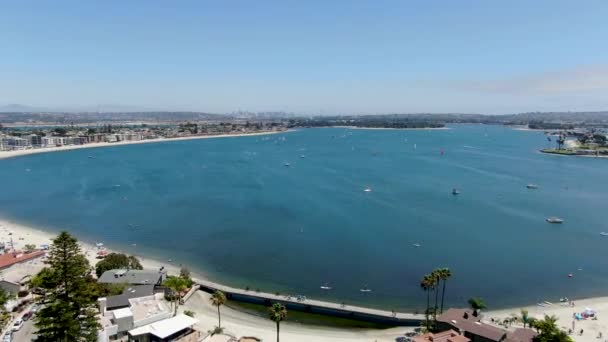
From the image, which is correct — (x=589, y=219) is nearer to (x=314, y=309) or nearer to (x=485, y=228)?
(x=485, y=228)

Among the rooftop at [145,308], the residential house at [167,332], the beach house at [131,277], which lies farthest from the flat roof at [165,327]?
the beach house at [131,277]

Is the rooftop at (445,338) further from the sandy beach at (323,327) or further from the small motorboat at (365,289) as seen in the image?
the small motorboat at (365,289)

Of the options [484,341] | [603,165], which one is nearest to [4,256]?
[484,341]

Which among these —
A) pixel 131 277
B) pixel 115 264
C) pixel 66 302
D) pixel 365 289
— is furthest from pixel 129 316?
pixel 365 289

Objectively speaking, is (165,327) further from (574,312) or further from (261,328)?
(574,312)

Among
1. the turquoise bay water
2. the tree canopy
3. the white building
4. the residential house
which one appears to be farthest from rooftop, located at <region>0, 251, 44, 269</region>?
the residential house

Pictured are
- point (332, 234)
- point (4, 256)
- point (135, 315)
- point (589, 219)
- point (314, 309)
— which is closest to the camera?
point (135, 315)

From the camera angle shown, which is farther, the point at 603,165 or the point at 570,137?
the point at 570,137
